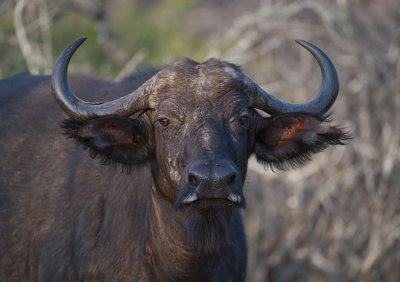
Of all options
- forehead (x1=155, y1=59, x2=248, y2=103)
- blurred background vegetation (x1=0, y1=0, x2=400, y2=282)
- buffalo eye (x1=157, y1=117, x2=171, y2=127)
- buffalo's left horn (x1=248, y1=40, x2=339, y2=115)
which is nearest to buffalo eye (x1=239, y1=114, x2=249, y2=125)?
forehead (x1=155, y1=59, x2=248, y2=103)

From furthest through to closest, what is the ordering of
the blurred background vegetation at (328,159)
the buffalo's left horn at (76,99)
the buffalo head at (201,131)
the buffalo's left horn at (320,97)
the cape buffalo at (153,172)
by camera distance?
the blurred background vegetation at (328,159)
the buffalo's left horn at (320,97)
the buffalo's left horn at (76,99)
the cape buffalo at (153,172)
the buffalo head at (201,131)

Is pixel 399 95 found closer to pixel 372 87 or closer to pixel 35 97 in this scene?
pixel 372 87

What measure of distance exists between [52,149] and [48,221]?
0.64 m

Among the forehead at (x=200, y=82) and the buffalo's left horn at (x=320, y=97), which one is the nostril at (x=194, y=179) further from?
the buffalo's left horn at (x=320, y=97)

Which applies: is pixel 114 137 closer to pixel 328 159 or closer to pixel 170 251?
pixel 170 251

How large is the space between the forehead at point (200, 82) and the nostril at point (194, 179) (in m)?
0.63

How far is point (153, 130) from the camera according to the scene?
21.9ft

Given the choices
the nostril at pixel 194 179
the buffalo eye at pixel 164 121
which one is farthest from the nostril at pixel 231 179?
the buffalo eye at pixel 164 121

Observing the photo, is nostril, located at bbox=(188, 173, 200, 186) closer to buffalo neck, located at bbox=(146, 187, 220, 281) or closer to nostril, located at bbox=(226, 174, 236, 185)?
nostril, located at bbox=(226, 174, 236, 185)

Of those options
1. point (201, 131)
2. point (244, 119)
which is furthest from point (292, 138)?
point (201, 131)

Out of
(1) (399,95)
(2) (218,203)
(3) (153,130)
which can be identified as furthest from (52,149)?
(1) (399,95)

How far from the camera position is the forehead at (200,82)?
641cm

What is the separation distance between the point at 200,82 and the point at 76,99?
859mm

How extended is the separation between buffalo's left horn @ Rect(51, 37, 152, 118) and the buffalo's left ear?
0.87 metres
